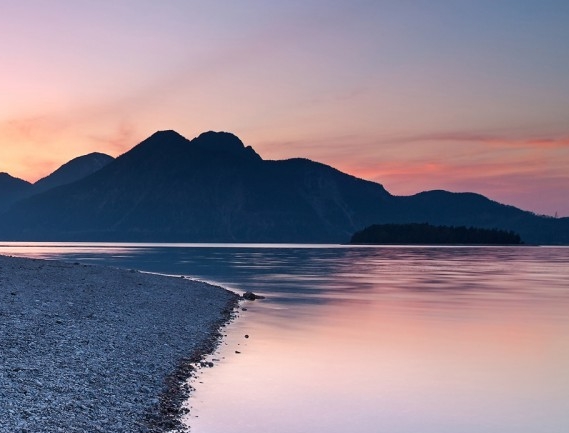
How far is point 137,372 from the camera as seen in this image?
20.6m

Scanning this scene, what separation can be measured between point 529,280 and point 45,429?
77.8 metres

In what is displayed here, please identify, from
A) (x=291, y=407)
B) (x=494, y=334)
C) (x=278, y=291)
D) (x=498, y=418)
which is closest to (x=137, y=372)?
(x=291, y=407)

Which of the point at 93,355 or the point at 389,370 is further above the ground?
the point at 93,355

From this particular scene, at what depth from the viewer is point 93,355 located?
21438 mm

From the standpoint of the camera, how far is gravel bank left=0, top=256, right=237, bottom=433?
15055 mm

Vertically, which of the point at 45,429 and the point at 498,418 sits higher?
the point at 45,429

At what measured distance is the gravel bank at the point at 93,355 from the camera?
1505cm

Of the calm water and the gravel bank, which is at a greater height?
the gravel bank

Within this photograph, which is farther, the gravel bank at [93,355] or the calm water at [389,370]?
the calm water at [389,370]

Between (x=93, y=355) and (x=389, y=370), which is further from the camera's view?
(x=389, y=370)

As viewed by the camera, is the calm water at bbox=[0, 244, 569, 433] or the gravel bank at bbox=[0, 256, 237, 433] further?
the calm water at bbox=[0, 244, 569, 433]

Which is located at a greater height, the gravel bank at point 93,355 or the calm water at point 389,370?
the gravel bank at point 93,355

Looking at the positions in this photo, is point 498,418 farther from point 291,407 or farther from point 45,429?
point 45,429

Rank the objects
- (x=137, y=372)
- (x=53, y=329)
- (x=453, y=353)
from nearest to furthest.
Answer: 1. (x=137, y=372)
2. (x=53, y=329)
3. (x=453, y=353)
